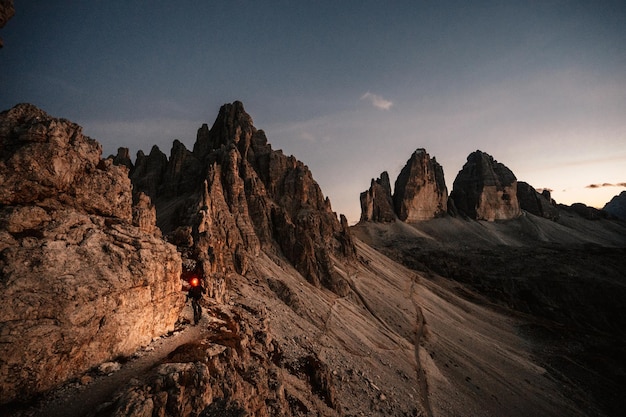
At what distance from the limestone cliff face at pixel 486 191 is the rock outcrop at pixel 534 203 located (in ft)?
48.6

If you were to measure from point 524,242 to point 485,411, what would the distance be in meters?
139

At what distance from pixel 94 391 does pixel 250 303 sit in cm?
2296

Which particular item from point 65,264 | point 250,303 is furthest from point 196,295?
point 65,264

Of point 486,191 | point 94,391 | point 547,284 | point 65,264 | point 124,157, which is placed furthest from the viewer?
point 486,191

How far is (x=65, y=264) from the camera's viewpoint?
16219 millimetres

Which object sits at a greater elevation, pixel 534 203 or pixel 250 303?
pixel 534 203

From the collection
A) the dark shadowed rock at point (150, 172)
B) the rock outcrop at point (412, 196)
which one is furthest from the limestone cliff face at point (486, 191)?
the dark shadowed rock at point (150, 172)

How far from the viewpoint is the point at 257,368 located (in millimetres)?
21109

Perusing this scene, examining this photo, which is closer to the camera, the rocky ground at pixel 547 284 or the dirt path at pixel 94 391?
the dirt path at pixel 94 391

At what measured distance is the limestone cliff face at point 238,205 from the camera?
44656 mm

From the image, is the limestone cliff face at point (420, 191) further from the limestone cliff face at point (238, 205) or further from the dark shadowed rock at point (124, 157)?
the dark shadowed rock at point (124, 157)

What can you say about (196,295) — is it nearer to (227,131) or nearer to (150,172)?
(227,131)

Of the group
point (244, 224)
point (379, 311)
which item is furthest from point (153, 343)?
point (379, 311)

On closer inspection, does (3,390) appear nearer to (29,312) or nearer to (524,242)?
(29,312)
